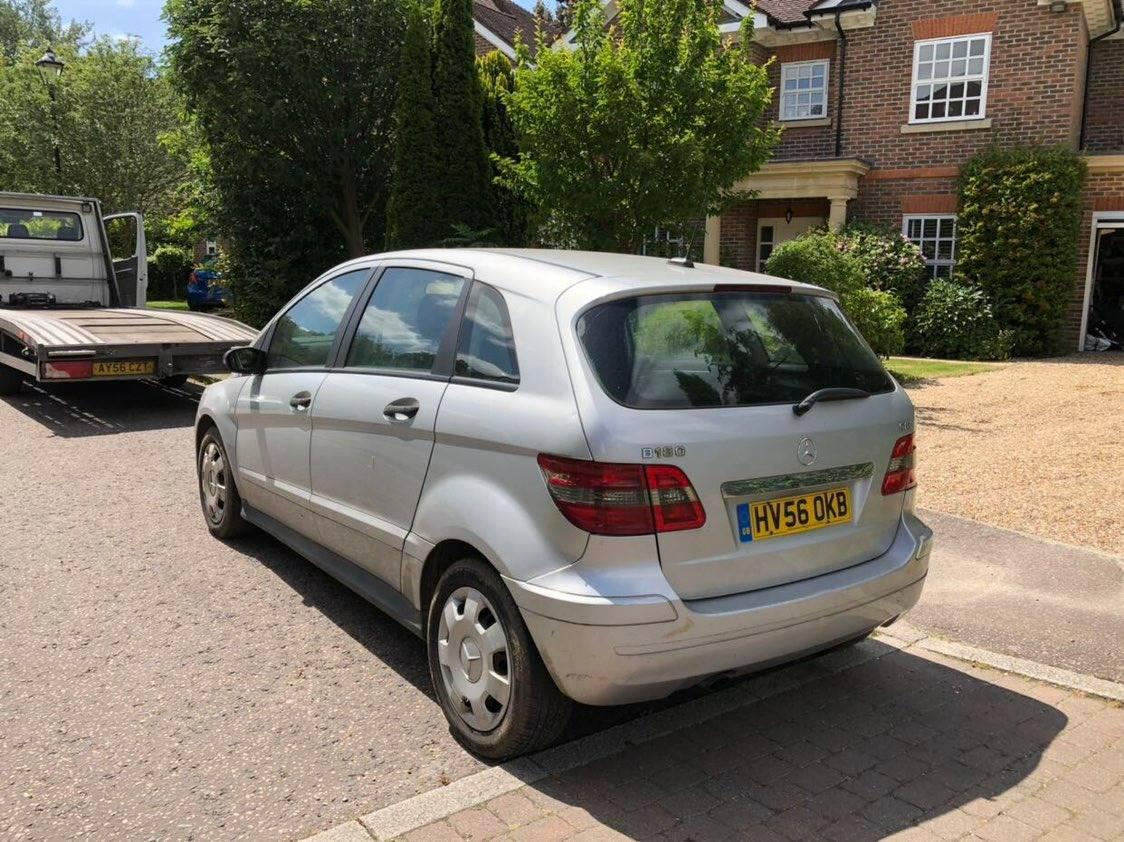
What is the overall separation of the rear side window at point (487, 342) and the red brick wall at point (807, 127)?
16598 millimetres

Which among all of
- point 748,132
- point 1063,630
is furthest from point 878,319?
point 1063,630

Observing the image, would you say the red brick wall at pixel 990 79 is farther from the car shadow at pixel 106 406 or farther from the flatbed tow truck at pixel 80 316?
the car shadow at pixel 106 406

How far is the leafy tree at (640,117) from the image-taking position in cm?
997

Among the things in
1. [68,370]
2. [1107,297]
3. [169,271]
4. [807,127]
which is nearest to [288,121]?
[68,370]

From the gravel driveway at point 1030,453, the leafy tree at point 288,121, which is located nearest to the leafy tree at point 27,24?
the leafy tree at point 288,121

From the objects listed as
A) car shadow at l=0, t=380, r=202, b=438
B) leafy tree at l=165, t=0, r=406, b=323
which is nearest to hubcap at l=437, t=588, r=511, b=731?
car shadow at l=0, t=380, r=202, b=438

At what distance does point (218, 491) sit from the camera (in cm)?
548

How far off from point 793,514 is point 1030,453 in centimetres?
598

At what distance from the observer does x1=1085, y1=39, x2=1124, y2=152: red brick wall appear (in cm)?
1786

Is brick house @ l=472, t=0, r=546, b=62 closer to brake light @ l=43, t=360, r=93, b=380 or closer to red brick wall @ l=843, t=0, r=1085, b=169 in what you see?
red brick wall @ l=843, t=0, r=1085, b=169

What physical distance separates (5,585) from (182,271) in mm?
27195

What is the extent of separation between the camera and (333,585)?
16.1 ft

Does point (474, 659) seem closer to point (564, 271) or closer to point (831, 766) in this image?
point (831, 766)

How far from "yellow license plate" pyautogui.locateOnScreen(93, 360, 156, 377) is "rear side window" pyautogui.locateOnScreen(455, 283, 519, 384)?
22.0 ft
